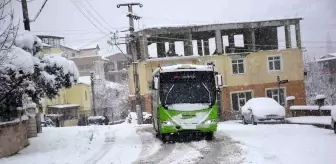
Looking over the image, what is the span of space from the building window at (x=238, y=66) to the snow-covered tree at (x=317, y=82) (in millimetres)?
17738

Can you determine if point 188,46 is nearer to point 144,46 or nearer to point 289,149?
point 144,46

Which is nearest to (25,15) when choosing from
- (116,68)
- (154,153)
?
(154,153)

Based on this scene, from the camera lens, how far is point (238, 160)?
Result: 1034cm

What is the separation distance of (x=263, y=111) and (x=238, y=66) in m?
20.8

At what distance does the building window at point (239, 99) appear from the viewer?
142 ft

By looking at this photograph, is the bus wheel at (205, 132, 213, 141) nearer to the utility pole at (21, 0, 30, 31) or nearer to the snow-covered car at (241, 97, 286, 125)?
the snow-covered car at (241, 97, 286, 125)

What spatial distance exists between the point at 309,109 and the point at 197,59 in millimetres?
18448

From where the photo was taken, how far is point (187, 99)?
1564 centimetres

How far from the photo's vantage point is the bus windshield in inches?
615

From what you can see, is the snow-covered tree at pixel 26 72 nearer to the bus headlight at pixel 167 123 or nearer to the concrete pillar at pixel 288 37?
the bus headlight at pixel 167 123

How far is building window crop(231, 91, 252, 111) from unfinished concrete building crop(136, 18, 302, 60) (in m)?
4.81

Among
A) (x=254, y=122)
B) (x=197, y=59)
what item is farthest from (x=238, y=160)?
(x=197, y=59)

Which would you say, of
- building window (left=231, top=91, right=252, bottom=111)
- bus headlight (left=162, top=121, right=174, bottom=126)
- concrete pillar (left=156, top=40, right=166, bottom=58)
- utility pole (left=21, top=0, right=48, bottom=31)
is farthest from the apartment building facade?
bus headlight (left=162, top=121, right=174, bottom=126)

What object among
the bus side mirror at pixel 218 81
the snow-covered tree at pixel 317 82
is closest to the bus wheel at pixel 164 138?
the bus side mirror at pixel 218 81
